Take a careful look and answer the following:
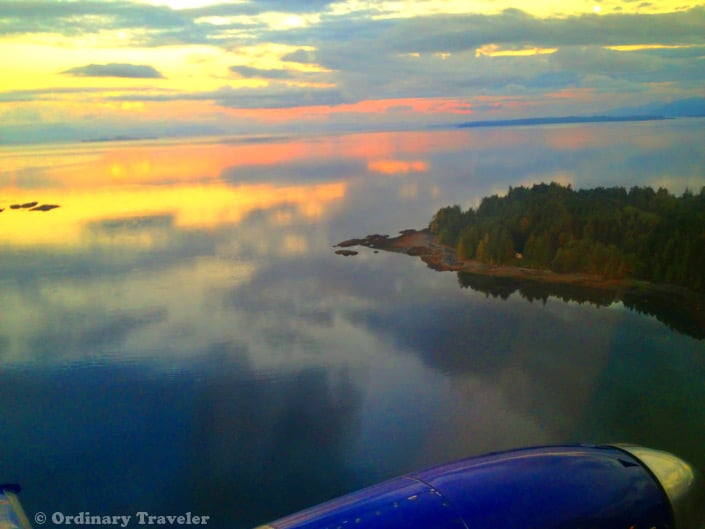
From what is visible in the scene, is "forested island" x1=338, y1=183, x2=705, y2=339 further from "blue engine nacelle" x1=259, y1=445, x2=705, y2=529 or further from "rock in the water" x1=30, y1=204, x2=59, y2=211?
"rock in the water" x1=30, y1=204, x2=59, y2=211

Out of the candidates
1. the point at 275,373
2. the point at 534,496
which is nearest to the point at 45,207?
the point at 275,373

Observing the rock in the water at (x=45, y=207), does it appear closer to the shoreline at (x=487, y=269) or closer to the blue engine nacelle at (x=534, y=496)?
the shoreline at (x=487, y=269)

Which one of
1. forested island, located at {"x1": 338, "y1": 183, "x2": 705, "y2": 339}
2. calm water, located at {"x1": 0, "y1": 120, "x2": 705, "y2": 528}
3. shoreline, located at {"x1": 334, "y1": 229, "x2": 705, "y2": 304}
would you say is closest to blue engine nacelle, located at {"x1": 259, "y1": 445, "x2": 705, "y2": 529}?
calm water, located at {"x1": 0, "y1": 120, "x2": 705, "y2": 528}

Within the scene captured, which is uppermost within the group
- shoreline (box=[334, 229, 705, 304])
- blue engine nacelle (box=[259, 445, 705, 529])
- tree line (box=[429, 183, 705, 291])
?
blue engine nacelle (box=[259, 445, 705, 529])

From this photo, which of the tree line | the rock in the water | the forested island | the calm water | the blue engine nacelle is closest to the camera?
the blue engine nacelle

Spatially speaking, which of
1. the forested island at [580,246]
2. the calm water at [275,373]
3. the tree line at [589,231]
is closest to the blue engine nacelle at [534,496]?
the calm water at [275,373]

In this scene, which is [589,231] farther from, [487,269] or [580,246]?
[487,269]
